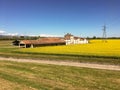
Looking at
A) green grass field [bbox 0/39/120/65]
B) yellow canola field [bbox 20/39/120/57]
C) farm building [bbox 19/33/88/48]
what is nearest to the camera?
green grass field [bbox 0/39/120/65]

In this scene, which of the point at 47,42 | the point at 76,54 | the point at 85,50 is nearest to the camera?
the point at 76,54

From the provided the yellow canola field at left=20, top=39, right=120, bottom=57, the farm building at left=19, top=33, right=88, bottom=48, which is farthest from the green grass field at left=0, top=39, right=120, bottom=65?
the farm building at left=19, top=33, right=88, bottom=48

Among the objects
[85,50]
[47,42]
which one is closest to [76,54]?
[85,50]

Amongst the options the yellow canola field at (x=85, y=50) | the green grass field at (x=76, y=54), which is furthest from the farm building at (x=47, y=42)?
the green grass field at (x=76, y=54)

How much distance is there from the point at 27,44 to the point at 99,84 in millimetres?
60027

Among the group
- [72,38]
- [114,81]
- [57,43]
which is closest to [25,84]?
[114,81]

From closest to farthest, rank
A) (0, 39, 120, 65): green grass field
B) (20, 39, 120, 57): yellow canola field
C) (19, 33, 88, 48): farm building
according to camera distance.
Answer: (0, 39, 120, 65): green grass field, (20, 39, 120, 57): yellow canola field, (19, 33, 88, 48): farm building

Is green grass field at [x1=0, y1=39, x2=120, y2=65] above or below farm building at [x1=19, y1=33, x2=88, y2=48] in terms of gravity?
below

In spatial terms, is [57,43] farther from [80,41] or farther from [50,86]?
[50,86]

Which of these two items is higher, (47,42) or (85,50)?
(47,42)

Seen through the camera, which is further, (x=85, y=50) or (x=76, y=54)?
(x=85, y=50)

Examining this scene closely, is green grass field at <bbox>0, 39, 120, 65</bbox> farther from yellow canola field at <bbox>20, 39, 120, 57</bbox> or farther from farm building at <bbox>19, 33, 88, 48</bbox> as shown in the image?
farm building at <bbox>19, 33, 88, 48</bbox>

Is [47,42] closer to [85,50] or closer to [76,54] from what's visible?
[85,50]

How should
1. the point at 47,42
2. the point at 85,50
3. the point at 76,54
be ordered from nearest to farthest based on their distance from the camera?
the point at 76,54 → the point at 85,50 → the point at 47,42
